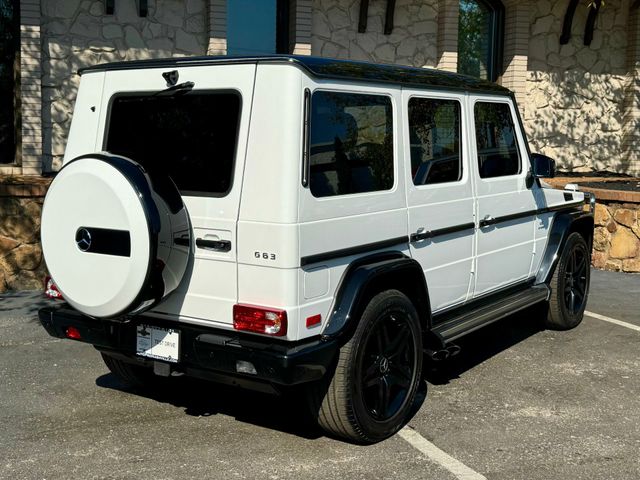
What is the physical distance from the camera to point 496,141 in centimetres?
584

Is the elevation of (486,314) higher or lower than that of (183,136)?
lower

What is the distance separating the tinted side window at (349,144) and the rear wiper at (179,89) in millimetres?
675

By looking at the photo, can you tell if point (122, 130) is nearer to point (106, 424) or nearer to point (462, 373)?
point (106, 424)

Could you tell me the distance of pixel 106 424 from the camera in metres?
4.79

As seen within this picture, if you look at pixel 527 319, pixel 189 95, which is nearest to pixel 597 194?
pixel 527 319

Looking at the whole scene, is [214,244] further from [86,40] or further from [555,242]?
[86,40]

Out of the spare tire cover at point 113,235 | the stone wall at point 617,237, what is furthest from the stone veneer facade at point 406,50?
the spare tire cover at point 113,235

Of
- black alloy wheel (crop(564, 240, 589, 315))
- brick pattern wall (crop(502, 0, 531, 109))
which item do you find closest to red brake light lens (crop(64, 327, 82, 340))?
black alloy wheel (crop(564, 240, 589, 315))

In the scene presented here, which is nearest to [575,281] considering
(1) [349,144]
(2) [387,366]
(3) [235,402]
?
(2) [387,366]

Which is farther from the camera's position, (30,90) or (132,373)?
(30,90)

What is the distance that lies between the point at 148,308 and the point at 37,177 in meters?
6.77

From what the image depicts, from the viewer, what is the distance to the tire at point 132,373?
528 cm

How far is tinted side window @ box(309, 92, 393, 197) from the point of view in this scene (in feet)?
13.6

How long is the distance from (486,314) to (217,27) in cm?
726
